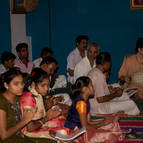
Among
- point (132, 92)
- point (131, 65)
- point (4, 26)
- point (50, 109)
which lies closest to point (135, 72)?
point (131, 65)

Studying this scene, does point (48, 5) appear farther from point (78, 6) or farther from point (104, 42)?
point (104, 42)

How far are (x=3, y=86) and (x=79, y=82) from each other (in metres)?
0.84

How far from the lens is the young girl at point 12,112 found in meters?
2.48

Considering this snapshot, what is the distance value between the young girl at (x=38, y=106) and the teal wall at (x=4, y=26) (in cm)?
263

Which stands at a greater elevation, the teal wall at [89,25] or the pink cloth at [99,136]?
the teal wall at [89,25]

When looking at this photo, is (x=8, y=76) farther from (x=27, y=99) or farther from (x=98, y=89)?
(x=98, y=89)

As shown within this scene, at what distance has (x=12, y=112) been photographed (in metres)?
2.61

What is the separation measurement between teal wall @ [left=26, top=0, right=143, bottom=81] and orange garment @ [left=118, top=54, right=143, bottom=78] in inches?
57.5

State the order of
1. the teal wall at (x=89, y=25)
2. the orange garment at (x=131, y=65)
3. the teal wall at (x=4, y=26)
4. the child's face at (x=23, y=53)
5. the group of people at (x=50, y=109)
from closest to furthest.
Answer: the group of people at (x=50, y=109) → the orange garment at (x=131, y=65) → the child's face at (x=23, y=53) → the teal wall at (x=4, y=26) → the teal wall at (x=89, y=25)

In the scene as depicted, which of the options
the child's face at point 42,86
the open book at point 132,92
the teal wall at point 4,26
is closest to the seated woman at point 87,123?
the child's face at point 42,86

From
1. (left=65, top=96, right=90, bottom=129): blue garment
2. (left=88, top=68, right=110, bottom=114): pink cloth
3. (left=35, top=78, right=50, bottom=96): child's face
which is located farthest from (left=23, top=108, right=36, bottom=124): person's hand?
(left=88, top=68, right=110, bottom=114): pink cloth

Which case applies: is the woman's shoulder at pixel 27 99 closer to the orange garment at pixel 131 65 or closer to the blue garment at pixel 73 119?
the blue garment at pixel 73 119

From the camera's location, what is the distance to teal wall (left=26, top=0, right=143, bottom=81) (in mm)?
6504

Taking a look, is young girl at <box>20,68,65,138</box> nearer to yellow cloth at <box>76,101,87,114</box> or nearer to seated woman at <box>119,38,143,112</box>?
yellow cloth at <box>76,101,87,114</box>
